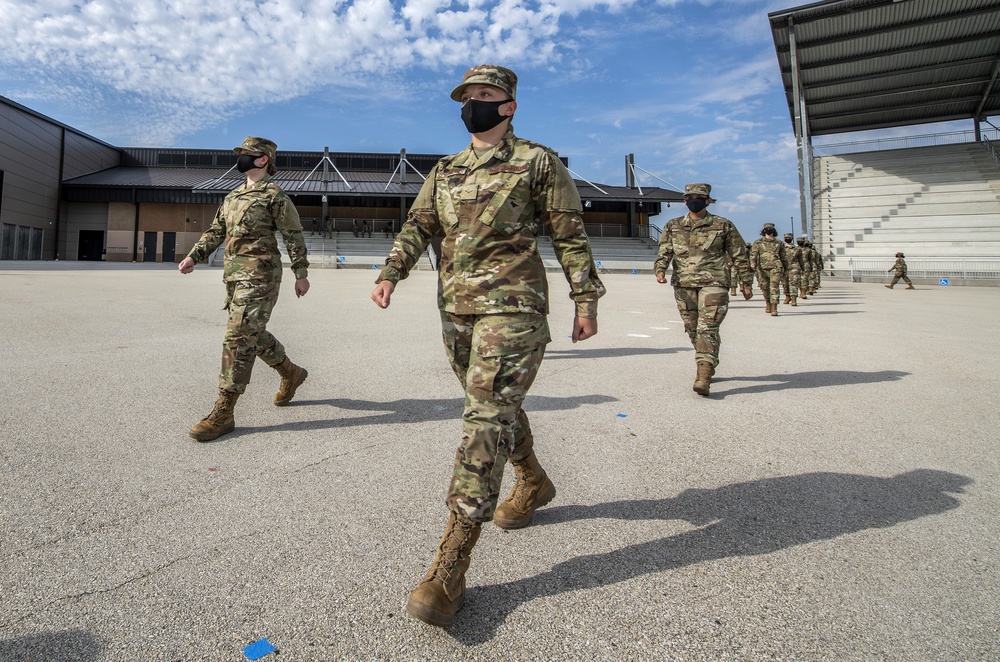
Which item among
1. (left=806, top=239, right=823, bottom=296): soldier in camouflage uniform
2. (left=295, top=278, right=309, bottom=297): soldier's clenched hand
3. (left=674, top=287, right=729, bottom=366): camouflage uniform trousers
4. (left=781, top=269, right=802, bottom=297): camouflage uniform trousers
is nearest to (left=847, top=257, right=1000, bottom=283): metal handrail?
(left=806, top=239, right=823, bottom=296): soldier in camouflage uniform

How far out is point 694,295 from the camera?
5.65 metres

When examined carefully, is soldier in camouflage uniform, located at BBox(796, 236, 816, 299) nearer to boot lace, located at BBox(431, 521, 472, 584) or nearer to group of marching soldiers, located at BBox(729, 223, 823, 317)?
group of marching soldiers, located at BBox(729, 223, 823, 317)

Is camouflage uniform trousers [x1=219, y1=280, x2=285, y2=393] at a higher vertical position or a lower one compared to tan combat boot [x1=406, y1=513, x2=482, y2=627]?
higher

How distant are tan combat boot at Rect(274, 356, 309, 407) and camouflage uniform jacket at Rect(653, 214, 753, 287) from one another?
3.58m

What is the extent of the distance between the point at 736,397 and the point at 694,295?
3.71 feet

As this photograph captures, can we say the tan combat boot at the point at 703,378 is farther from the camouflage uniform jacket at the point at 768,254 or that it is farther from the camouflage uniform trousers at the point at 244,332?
the camouflage uniform jacket at the point at 768,254

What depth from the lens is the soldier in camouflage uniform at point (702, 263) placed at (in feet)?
17.6

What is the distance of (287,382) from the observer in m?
4.43

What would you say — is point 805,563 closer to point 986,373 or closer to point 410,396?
point 410,396

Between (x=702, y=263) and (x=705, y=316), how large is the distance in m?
0.56

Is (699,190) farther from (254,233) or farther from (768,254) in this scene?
(768,254)

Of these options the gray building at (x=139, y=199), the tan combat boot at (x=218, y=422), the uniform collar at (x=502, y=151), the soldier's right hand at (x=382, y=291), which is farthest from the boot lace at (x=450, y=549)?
the gray building at (x=139, y=199)

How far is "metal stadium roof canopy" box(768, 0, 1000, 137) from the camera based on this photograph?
29.3 meters

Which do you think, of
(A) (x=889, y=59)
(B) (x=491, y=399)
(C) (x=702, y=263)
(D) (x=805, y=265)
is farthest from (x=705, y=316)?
(A) (x=889, y=59)
